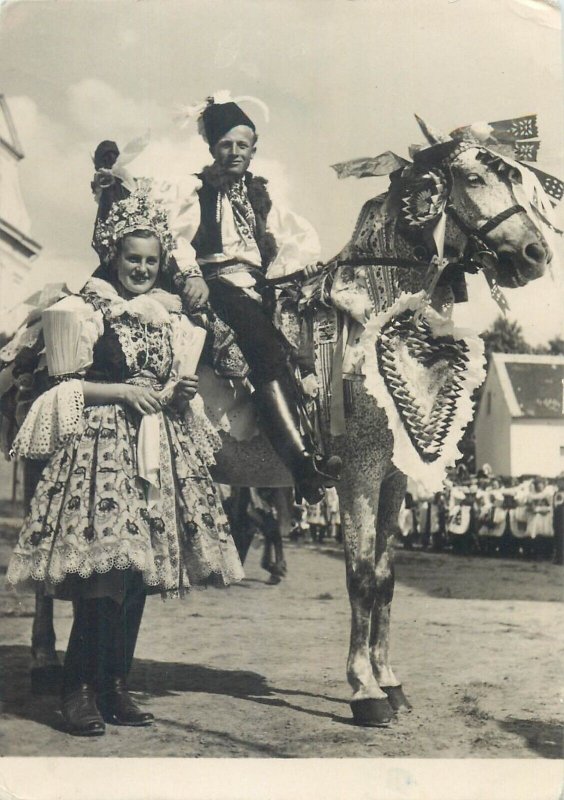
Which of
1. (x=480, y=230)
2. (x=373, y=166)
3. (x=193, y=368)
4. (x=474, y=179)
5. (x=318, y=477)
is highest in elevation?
(x=373, y=166)

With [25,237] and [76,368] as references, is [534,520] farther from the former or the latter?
[25,237]

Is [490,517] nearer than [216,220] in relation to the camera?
No

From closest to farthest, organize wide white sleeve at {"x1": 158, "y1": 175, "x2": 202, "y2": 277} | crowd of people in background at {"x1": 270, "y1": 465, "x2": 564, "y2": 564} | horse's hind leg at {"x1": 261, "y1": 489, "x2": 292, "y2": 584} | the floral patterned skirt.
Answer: the floral patterned skirt < wide white sleeve at {"x1": 158, "y1": 175, "x2": 202, "y2": 277} < horse's hind leg at {"x1": 261, "y1": 489, "x2": 292, "y2": 584} < crowd of people in background at {"x1": 270, "y1": 465, "x2": 564, "y2": 564}

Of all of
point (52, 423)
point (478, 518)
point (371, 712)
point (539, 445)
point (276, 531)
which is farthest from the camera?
point (478, 518)

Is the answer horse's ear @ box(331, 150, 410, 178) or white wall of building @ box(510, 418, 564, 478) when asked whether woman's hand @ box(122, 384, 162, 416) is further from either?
white wall of building @ box(510, 418, 564, 478)

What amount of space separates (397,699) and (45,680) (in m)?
1.65

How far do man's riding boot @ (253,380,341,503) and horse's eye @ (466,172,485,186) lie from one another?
4.19 feet

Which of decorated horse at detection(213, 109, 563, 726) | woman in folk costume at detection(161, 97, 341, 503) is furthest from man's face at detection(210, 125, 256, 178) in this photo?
decorated horse at detection(213, 109, 563, 726)

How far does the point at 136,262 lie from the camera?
4.56 metres

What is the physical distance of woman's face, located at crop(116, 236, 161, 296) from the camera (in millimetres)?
4551

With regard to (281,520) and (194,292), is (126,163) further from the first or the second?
(281,520)

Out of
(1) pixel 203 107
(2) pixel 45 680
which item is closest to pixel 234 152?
(1) pixel 203 107

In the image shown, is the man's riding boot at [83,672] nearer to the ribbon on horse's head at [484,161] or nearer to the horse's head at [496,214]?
the ribbon on horse's head at [484,161]

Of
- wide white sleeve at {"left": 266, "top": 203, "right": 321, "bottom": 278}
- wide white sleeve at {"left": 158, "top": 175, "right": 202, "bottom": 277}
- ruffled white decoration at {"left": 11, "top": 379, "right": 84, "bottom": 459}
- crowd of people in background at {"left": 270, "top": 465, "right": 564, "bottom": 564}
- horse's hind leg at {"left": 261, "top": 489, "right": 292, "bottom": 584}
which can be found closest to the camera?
ruffled white decoration at {"left": 11, "top": 379, "right": 84, "bottom": 459}
